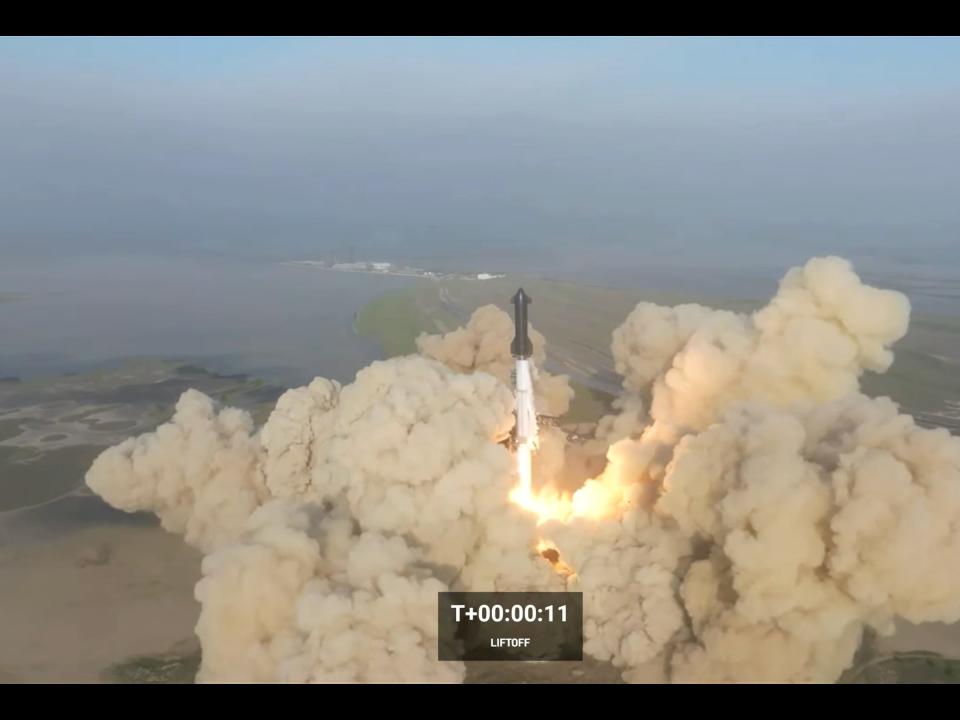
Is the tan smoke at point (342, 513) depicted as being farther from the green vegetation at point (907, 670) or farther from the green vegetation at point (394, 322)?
the green vegetation at point (394, 322)

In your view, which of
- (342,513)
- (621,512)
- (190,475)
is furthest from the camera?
(190,475)

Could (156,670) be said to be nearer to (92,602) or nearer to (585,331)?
(92,602)

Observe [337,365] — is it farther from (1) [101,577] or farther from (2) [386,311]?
(1) [101,577]

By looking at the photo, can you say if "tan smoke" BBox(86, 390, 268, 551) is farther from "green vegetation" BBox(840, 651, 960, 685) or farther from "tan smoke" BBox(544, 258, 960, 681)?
"green vegetation" BBox(840, 651, 960, 685)

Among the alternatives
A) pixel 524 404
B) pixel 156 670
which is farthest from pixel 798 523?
pixel 156 670

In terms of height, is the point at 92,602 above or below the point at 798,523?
below
